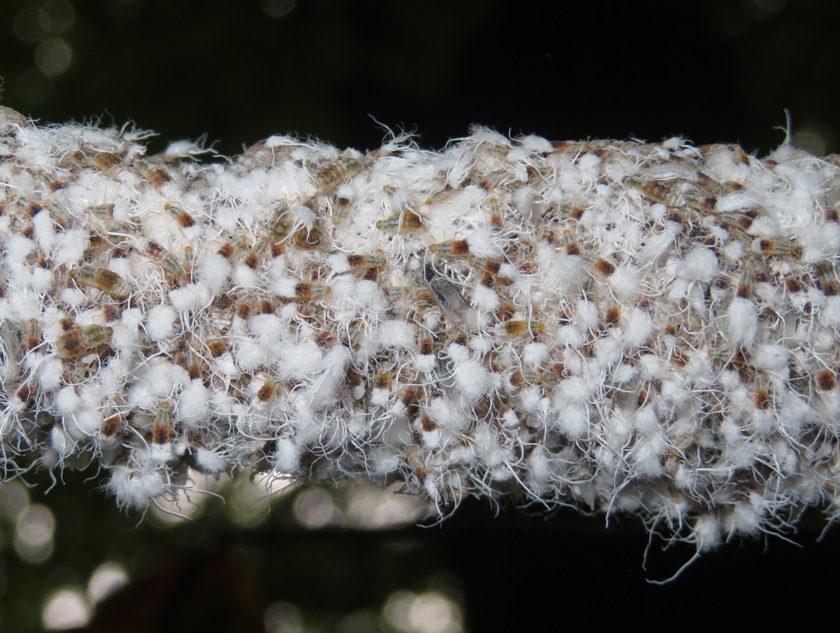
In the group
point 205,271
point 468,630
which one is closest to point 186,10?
point 205,271

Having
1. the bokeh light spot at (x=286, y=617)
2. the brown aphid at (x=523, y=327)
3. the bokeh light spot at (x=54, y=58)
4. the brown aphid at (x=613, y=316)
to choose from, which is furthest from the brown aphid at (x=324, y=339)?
the bokeh light spot at (x=286, y=617)

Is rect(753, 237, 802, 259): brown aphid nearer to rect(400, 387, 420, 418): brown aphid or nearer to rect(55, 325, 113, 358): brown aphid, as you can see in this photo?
rect(400, 387, 420, 418): brown aphid

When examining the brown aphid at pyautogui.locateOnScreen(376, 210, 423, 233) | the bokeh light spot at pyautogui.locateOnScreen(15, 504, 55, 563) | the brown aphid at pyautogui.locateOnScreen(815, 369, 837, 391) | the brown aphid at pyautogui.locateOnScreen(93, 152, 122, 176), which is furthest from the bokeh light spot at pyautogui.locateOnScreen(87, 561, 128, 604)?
the brown aphid at pyautogui.locateOnScreen(815, 369, 837, 391)

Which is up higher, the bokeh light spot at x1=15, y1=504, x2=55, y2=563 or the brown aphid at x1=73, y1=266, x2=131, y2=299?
the brown aphid at x1=73, y1=266, x2=131, y2=299

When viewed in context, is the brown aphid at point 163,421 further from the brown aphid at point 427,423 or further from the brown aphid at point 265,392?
the brown aphid at point 427,423

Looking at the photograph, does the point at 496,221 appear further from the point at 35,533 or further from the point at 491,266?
the point at 35,533

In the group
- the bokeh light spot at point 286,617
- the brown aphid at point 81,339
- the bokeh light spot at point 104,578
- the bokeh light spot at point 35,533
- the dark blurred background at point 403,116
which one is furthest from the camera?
the bokeh light spot at point 286,617

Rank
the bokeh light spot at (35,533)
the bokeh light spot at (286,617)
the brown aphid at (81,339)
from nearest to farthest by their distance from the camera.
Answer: the brown aphid at (81,339), the bokeh light spot at (35,533), the bokeh light spot at (286,617)

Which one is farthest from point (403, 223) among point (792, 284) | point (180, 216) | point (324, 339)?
point (792, 284)
